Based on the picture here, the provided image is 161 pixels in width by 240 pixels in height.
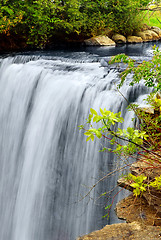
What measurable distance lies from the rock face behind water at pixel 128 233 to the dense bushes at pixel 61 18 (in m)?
8.72

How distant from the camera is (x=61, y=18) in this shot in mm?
12688

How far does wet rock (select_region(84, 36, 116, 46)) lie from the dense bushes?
548 mm

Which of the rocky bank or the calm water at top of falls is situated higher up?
the rocky bank

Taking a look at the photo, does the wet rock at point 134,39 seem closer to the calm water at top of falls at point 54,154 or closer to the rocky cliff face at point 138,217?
the calm water at top of falls at point 54,154

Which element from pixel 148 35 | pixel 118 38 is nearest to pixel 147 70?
pixel 118 38

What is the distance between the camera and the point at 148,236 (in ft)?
8.90

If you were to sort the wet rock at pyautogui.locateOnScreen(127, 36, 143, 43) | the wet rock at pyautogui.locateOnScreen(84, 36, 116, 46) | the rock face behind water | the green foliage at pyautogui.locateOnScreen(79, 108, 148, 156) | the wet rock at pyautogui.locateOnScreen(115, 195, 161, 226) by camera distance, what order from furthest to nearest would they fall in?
the wet rock at pyautogui.locateOnScreen(127, 36, 143, 43)
the wet rock at pyautogui.locateOnScreen(84, 36, 116, 46)
the wet rock at pyautogui.locateOnScreen(115, 195, 161, 226)
the rock face behind water
the green foliage at pyautogui.locateOnScreen(79, 108, 148, 156)

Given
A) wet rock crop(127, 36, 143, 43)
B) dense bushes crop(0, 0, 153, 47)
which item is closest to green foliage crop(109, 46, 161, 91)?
dense bushes crop(0, 0, 153, 47)

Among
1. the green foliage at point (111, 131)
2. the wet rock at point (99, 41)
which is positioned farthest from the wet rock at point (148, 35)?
the green foliage at point (111, 131)

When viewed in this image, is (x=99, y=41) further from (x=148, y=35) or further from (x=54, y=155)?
(x=54, y=155)

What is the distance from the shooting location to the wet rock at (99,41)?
42.5 ft

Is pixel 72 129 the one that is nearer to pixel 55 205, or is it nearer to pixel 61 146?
pixel 61 146

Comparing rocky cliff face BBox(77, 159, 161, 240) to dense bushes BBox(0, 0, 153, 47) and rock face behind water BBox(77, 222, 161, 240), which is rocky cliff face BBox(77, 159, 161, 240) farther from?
dense bushes BBox(0, 0, 153, 47)

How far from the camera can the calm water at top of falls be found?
19.4ft
